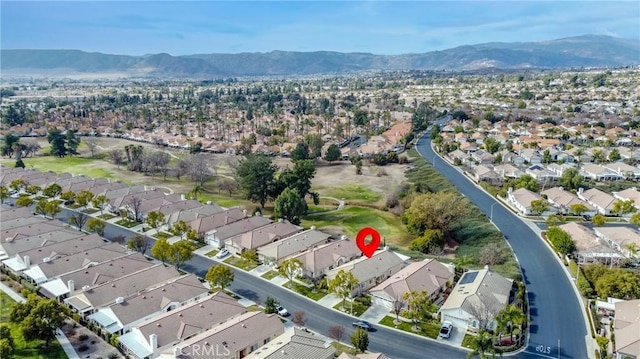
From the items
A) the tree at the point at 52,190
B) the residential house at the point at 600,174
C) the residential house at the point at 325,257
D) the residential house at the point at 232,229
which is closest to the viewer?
the residential house at the point at 325,257

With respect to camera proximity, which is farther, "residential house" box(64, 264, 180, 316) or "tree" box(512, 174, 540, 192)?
"tree" box(512, 174, 540, 192)

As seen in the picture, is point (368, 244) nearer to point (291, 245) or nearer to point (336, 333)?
A: point (291, 245)

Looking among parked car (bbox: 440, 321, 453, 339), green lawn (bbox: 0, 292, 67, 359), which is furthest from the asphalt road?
green lawn (bbox: 0, 292, 67, 359)

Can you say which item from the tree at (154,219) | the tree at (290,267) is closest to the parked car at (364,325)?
the tree at (290,267)

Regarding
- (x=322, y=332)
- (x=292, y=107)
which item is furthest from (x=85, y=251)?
(x=292, y=107)

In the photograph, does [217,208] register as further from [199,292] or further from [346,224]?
[199,292]

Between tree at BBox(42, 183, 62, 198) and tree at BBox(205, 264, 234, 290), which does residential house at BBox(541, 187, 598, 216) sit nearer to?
tree at BBox(205, 264, 234, 290)

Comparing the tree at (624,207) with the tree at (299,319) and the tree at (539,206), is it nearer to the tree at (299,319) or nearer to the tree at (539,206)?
the tree at (539,206)
